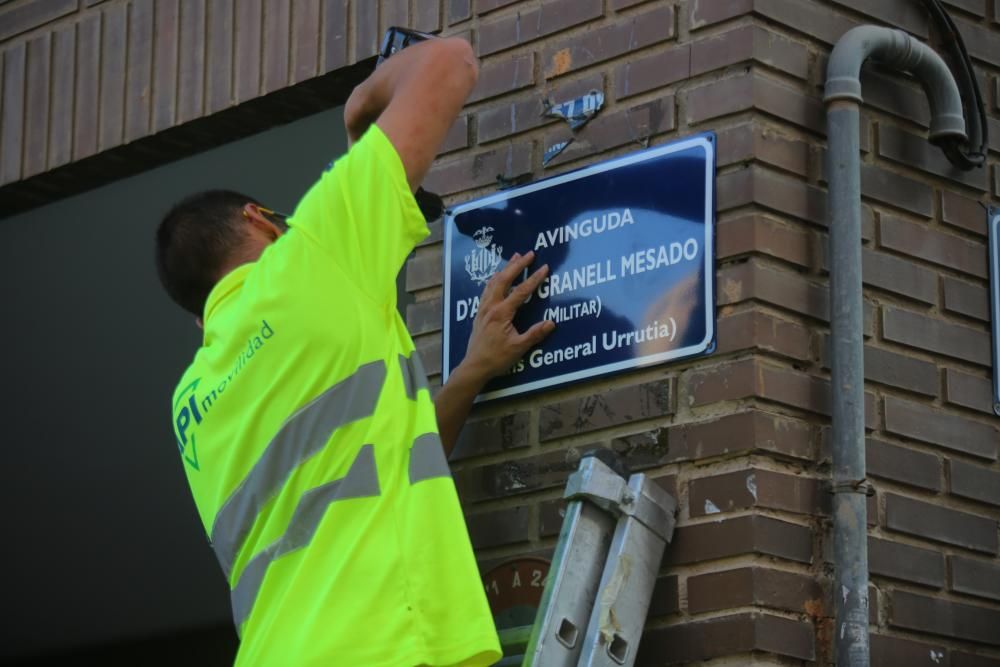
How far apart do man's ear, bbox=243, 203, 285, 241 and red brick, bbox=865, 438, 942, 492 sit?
1330mm

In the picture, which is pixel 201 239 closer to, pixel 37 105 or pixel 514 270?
pixel 514 270

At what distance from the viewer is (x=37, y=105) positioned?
586cm

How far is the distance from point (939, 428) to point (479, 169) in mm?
1211

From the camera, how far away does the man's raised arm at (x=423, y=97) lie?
380cm

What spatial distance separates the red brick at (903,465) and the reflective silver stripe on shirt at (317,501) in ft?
3.72

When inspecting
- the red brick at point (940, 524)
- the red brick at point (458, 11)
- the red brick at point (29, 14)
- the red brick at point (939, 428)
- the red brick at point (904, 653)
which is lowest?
the red brick at point (904, 653)

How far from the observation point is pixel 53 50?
19.2 feet

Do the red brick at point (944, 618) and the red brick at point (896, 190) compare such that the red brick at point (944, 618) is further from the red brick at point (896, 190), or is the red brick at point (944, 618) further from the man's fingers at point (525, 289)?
the man's fingers at point (525, 289)

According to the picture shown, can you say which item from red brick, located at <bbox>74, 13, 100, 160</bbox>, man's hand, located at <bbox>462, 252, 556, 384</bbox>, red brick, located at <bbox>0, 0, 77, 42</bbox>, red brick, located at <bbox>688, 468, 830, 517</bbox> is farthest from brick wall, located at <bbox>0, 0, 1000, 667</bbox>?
red brick, located at <bbox>0, 0, 77, 42</bbox>

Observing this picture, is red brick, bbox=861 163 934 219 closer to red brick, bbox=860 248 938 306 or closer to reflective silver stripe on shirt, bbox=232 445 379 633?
red brick, bbox=860 248 938 306

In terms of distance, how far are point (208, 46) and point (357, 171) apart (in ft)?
5.91

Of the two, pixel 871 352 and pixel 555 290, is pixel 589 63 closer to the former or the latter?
pixel 555 290

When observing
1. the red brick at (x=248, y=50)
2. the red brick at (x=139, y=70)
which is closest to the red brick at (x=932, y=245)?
the red brick at (x=248, y=50)

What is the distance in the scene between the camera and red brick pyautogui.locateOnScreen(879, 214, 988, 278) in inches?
171
